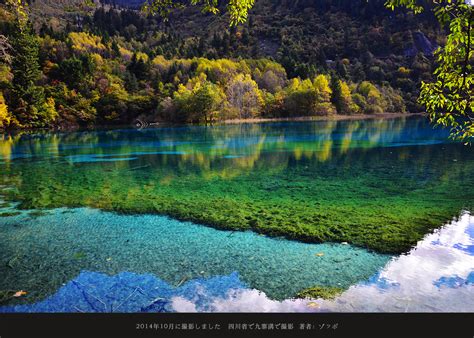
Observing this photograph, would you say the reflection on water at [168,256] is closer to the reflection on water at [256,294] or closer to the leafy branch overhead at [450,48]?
the reflection on water at [256,294]

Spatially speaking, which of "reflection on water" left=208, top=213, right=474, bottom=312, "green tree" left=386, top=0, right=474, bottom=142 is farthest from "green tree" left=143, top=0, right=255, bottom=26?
"reflection on water" left=208, top=213, right=474, bottom=312

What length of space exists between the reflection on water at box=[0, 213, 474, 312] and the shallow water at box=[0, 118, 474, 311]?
4 cm

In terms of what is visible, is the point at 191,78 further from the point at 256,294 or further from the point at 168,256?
the point at 256,294

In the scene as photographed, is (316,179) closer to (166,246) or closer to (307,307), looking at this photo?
(166,246)

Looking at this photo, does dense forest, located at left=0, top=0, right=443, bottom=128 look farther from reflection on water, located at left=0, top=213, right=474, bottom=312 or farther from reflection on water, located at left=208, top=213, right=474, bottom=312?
reflection on water, located at left=208, top=213, right=474, bottom=312

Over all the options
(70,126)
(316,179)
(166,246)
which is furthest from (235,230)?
(70,126)

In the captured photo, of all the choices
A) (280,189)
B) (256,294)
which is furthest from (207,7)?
(280,189)

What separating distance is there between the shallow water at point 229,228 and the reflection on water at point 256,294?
38mm

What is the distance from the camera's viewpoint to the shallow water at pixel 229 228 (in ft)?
22.7

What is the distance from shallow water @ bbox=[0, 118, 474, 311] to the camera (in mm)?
6926

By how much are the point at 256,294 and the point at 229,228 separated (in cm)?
371

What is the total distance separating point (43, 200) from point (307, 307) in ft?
38.2

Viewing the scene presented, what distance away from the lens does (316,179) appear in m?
16.8
